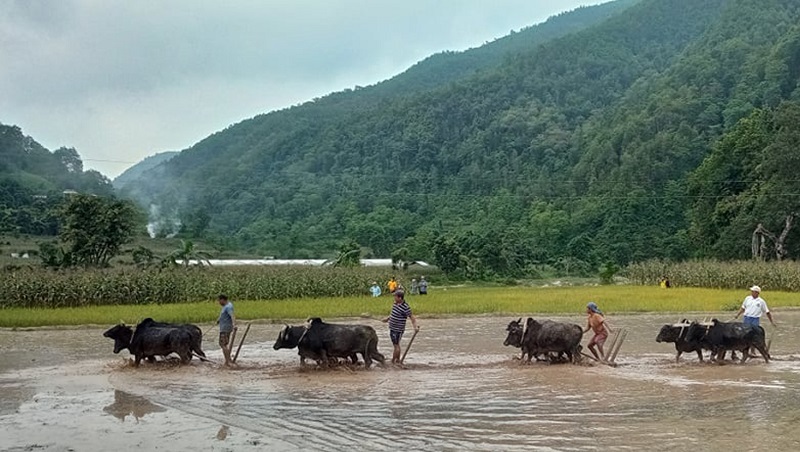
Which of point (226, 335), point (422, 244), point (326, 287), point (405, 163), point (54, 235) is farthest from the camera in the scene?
point (405, 163)

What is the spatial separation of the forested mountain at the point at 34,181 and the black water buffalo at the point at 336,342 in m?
52.9

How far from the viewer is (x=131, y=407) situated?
14.0m

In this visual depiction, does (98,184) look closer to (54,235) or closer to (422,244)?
(54,235)

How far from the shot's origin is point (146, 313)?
3209 cm

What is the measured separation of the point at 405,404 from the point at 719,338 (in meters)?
9.19

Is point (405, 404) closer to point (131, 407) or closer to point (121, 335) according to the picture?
point (131, 407)

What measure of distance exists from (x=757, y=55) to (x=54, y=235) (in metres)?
84.5

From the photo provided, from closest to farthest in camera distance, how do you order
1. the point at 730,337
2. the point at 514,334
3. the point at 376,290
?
the point at 730,337 < the point at 514,334 < the point at 376,290

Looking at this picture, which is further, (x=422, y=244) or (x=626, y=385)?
(x=422, y=244)

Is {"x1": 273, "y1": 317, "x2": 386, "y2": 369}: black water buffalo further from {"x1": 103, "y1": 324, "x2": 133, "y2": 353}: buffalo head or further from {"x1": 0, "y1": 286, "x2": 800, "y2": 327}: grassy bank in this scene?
{"x1": 0, "y1": 286, "x2": 800, "y2": 327}: grassy bank

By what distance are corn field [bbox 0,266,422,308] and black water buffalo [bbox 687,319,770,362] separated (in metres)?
26.8

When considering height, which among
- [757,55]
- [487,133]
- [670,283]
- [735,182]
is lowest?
[670,283]

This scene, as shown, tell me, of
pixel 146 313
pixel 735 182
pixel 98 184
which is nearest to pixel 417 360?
pixel 146 313

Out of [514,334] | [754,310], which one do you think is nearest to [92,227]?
[514,334]
